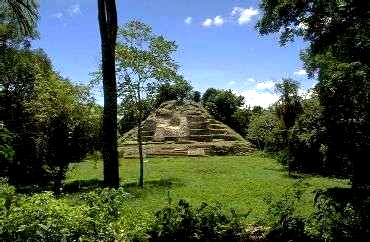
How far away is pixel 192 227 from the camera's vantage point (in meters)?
6.54

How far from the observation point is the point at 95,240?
5.21m

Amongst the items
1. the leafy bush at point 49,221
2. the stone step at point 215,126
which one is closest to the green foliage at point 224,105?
the stone step at point 215,126

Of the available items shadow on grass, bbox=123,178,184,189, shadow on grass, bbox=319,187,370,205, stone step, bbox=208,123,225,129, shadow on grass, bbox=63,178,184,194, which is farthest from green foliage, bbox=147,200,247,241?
stone step, bbox=208,123,225,129

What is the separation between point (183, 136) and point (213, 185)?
28.1m

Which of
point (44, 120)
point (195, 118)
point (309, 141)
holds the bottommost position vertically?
point (309, 141)

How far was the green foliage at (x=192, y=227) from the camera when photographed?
6.46 m

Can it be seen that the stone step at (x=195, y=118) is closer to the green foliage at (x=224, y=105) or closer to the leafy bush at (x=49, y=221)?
the green foliage at (x=224, y=105)

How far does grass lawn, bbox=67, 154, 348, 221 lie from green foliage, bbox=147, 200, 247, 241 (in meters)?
5.35

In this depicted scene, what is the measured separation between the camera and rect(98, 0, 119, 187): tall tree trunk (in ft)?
37.1

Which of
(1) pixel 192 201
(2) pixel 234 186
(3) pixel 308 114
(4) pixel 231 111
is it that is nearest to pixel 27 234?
(1) pixel 192 201

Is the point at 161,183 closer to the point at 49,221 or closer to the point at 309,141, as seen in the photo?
the point at 309,141

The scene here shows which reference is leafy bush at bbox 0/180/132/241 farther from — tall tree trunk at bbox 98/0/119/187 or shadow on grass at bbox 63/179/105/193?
shadow on grass at bbox 63/179/105/193

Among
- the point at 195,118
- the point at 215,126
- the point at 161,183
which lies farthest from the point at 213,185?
the point at 195,118

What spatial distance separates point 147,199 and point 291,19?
31.0 ft
